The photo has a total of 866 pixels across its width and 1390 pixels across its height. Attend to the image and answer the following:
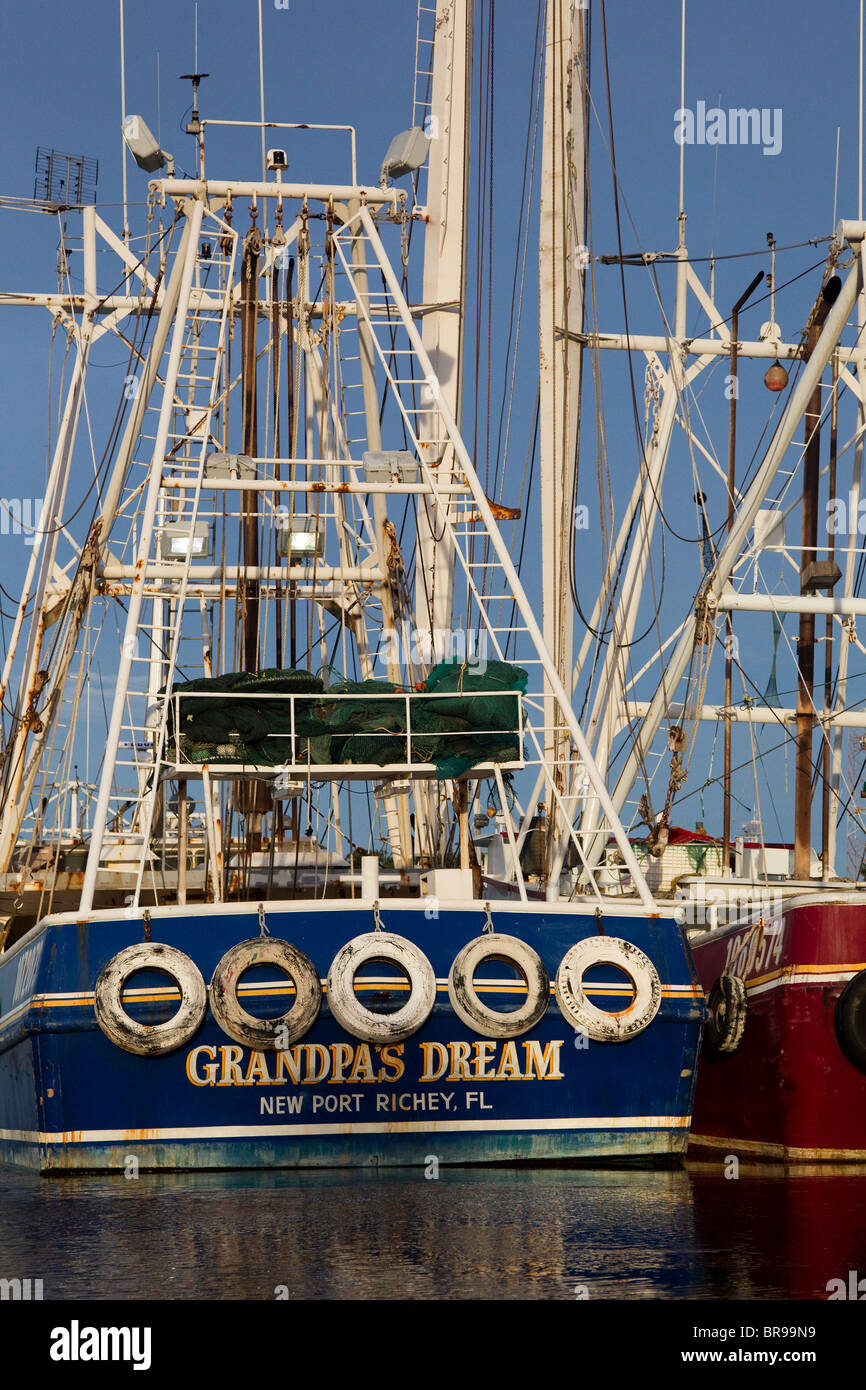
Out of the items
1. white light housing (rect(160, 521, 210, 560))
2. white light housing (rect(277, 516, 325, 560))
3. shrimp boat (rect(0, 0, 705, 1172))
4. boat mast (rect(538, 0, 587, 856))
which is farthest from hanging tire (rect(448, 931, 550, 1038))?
white light housing (rect(160, 521, 210, 560))

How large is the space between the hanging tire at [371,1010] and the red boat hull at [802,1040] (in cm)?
443

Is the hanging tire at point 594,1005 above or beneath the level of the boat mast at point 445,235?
beneath

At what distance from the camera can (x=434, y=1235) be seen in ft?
41.9

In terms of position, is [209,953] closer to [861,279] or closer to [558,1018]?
[558,1018]

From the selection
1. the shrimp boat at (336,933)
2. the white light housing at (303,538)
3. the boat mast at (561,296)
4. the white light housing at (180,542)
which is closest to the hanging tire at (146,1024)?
the shrimp boat at (336,933)

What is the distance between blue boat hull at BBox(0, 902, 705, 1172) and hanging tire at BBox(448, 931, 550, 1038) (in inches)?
Result: 5.6

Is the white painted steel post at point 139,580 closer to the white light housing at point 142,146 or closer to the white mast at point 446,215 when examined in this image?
the white light housing at point 142,146

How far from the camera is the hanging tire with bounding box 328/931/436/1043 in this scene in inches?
652

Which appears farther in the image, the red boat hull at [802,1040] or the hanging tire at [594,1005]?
the red boat hull at [802,1040]

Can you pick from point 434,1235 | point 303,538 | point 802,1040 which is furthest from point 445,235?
point 434,1235

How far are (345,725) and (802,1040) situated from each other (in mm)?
6006

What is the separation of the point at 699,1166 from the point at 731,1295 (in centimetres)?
995

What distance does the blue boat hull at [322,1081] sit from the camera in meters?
16.7

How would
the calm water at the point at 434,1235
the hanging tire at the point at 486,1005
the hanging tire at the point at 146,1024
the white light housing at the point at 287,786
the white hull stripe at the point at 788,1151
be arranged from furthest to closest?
the white light housing at the point at 287,786 → the white hull stripe at the point at 788,1151 → the hanging tire at the point at 486,1005 → the hanging tire at the point at 146,1024 → the calm water at the point at 434,1235
